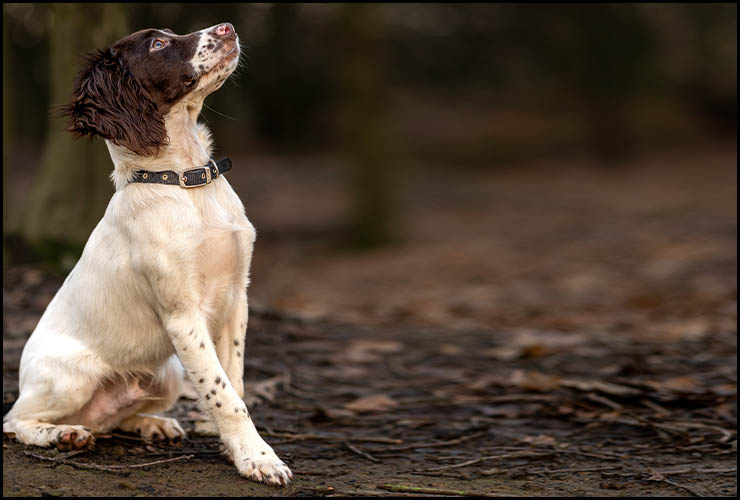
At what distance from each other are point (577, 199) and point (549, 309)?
775cm

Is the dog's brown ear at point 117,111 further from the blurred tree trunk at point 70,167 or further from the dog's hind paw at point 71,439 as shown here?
the blurred tree trunk at point 70,167

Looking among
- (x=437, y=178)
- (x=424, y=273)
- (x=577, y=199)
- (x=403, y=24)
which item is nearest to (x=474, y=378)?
(x=424, y=273)

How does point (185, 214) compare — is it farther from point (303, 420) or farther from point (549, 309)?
point (549, 309)

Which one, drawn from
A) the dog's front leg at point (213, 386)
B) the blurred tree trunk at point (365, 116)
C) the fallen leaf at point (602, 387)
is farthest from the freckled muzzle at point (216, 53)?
the blurred tree trunk at point (365, 116)

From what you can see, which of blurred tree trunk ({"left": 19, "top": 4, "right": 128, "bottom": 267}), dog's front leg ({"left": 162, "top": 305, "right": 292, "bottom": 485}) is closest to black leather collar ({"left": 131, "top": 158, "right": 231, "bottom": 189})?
dog's front leg ({"left": 162, "top": 305, "right": 292, "bottom": 485})

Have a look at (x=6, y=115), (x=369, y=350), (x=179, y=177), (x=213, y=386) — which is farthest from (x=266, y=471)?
(x=6, y=115)

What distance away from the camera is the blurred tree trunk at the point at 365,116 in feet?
35.5

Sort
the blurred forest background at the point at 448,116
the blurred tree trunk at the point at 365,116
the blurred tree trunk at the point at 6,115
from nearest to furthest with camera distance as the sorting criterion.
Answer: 1. the blurred tree trunk at the point at 6,115
2. the blurred tree trunk at the point at 365,116
3. the blurred forest background at the point at 448,116

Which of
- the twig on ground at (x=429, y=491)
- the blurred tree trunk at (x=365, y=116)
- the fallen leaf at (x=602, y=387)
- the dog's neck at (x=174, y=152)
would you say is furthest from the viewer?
the blurred tree trunk at (x=365, y=116)

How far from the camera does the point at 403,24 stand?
1872 centimetres

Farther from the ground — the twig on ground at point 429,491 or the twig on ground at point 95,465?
the twig on ground at point 429,491

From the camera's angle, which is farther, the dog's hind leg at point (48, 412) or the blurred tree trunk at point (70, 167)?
the blurred tree trunk at point (70, 167)

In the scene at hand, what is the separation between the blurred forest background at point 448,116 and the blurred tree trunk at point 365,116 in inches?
0.7

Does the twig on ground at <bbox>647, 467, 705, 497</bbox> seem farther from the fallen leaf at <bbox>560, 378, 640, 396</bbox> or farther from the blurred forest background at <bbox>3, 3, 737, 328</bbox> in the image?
the blurred forest background at <bbox>3, 3, 737, 328</bbox>
